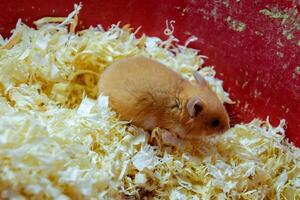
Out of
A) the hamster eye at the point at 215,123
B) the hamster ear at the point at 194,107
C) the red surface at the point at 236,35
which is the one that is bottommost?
the hamster eye at the point at 215,123

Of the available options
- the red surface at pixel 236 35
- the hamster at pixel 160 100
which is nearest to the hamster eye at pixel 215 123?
the hamster at pixel 160 100

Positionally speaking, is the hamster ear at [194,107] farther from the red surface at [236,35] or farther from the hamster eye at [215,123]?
the red surface at [236,35]

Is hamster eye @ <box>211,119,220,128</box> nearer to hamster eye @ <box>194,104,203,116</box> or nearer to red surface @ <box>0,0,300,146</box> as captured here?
hamster eye @ <box>194,104,203,116</box>

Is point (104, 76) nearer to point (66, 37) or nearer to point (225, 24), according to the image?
point (66, 37)

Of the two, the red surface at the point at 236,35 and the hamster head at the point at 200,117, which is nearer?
the hamster head at the point at 200,117

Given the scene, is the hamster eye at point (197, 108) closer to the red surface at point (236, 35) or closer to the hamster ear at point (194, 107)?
the hamster ear at point (194, 107)

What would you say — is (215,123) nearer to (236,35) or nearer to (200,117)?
(200,117)

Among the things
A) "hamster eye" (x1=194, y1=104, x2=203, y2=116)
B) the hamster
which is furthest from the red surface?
"hamster eye" (x1=194, y1=104, x2=203, y2=116)

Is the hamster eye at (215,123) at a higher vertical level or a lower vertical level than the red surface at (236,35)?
lower

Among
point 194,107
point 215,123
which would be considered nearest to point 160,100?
point 194,107
